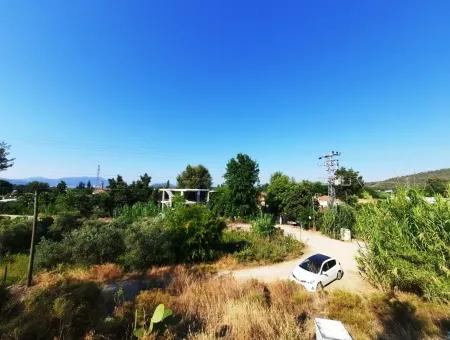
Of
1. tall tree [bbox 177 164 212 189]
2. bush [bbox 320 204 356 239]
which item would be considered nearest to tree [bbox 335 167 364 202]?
bush [bbox 320 204 356 239]

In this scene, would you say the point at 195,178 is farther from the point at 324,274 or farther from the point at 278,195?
the point at 324,274

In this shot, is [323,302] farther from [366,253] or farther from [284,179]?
[284,179]

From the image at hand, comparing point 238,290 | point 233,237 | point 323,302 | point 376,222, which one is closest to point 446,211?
point 376,222

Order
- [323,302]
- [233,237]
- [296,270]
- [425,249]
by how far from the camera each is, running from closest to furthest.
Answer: [323,302], [425,249], [296,270], [233,237]

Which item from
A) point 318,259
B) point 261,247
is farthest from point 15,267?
point 318,259

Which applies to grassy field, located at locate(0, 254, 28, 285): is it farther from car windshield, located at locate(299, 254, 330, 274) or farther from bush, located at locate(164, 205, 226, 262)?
car windshield, located at locate(299, 254, 330, 274)

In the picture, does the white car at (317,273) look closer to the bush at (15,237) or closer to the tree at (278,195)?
the bush at (15,237)

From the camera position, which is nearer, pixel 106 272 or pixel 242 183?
pixel 106 272
